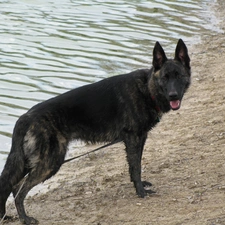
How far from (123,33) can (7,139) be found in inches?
299

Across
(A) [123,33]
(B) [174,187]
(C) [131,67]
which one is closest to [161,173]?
(B) [174,187]

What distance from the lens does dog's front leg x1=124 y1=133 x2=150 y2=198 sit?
22.4ft

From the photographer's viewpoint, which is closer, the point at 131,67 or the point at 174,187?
the point at 174,187

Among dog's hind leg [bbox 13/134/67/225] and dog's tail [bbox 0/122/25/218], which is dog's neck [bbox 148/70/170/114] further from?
dog's tail [bbox 0/122/25/218]

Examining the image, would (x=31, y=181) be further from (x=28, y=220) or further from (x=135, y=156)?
(x=135, y=156)

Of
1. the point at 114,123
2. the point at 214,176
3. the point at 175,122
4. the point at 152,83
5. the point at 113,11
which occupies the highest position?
the point at 152,83

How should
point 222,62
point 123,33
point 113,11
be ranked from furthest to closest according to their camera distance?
point 113,11
point 123,33
point 222,62

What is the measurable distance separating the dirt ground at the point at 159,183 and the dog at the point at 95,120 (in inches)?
13.1

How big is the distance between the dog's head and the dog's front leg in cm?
53

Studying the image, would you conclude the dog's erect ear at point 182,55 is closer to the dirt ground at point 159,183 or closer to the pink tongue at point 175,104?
the pink tongue at point 175,104

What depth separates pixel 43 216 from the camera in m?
6.57

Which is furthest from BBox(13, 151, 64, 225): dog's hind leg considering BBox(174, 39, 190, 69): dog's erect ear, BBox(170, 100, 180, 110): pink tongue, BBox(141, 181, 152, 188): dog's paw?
BBox(174, 39, 190, 69): dog's erect ear

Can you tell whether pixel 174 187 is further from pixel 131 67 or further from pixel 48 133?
pixel 131 67

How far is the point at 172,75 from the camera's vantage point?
664 cm
